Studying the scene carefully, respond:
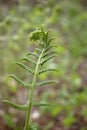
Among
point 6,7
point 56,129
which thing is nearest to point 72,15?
point 6,7

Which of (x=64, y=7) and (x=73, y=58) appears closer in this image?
(x=73, y=58)

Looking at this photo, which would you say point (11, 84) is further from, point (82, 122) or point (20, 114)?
point (82, 122)

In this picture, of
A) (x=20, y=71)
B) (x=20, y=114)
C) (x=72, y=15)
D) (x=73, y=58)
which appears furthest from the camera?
(x=72, y=15)

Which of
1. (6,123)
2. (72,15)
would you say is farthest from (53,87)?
(72,15)

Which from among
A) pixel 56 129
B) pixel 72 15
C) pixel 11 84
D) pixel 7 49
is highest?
pixel 72 15

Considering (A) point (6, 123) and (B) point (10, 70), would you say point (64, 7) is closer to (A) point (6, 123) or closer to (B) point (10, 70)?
(B) point (10, 70)

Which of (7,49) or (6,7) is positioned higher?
(6,7)

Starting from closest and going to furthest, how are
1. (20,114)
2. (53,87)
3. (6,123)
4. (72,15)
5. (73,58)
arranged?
1. (6,123)
2. (20,114)
3. (53,87)
4. (73,58)
5. (72,15)

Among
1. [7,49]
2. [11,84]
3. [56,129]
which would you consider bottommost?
[56,129]

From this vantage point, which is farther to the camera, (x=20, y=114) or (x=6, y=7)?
(x=6, y=7)

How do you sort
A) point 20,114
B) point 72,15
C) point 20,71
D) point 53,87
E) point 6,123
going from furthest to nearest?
point 72,15 → point 53,87 → point 20,71 → point 20,114 → point 6,123
